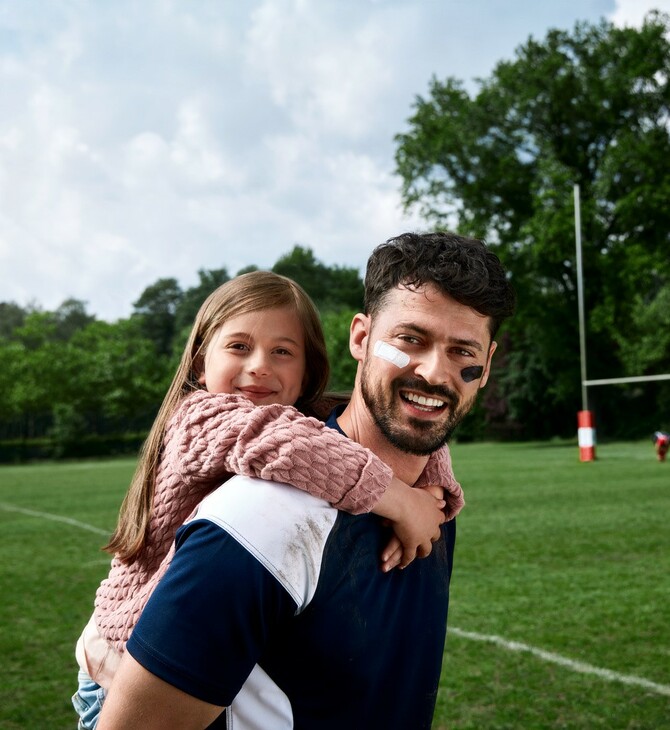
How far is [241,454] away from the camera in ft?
5.67

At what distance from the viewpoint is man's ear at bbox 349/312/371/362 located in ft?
6.44

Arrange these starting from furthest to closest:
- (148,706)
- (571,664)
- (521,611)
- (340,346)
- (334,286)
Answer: (334,286) < (340,346) < (521,611) < (571,664) < (148,706)

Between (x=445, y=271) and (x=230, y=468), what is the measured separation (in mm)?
572

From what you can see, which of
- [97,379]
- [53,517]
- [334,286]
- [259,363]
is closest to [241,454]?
[259,363]

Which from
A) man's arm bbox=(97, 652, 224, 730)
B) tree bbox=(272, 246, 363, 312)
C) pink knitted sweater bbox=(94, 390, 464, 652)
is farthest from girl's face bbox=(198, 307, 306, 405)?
tree bbox=(272, 246, 363, 312)

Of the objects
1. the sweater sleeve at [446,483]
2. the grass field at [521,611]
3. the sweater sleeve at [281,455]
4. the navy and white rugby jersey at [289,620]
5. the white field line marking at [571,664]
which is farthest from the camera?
the white field line marking at [571,664]

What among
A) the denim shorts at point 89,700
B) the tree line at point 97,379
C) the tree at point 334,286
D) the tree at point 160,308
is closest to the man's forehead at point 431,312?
the denim shorts at point 89,700

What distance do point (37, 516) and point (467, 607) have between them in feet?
33.3

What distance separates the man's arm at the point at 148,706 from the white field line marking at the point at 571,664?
4443 mm

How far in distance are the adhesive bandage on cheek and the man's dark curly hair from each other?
88 mm

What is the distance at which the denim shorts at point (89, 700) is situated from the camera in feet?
7.93

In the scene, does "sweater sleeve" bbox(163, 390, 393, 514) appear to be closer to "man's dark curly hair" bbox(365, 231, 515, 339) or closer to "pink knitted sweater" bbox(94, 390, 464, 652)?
"pink knitted sweater" bbox(94, 390, 464, 652)

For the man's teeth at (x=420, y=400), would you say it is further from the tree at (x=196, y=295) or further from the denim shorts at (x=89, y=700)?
the tree at (x=196, y=295)

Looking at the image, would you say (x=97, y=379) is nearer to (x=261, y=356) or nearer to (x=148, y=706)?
(x=261, y=356)
